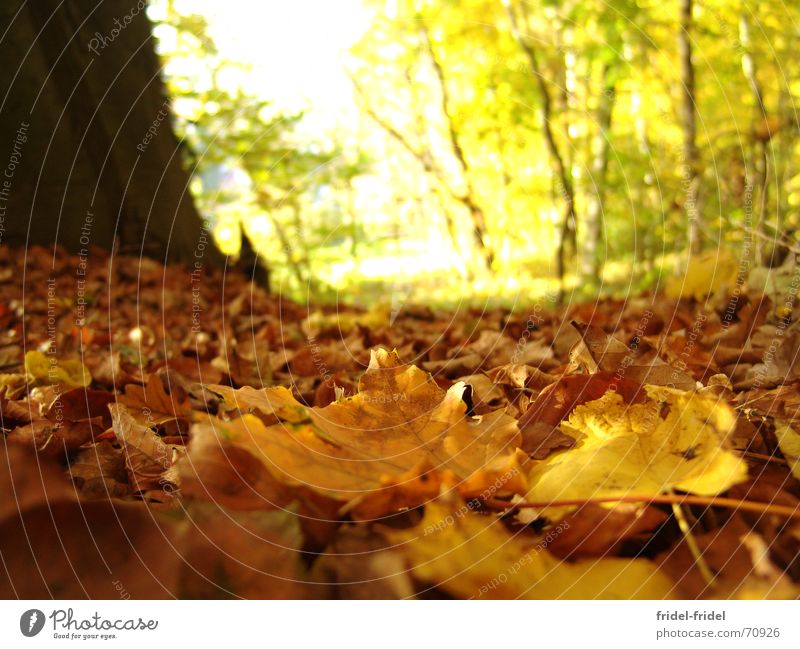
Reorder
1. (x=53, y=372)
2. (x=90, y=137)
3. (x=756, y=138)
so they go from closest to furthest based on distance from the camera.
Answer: (x=53, y=372) < (x=756, y=138) < (x=90, y=137)

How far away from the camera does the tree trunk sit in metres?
2.05

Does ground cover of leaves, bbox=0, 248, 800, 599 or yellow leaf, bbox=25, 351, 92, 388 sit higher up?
yellow leaf, bbox=25, 351, 92, 388

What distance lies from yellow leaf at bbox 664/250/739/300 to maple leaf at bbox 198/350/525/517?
126 cm

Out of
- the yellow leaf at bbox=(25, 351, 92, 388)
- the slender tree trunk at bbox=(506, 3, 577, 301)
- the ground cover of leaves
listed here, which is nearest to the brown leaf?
the ground cover of leaves

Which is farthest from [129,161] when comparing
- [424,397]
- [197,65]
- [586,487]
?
[586,487]

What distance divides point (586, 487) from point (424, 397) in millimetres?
188

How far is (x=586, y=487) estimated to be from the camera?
441 mm

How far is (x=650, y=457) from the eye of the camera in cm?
47

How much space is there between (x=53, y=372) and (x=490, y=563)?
79cm

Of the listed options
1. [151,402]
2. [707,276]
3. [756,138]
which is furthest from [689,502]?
[756,138]
